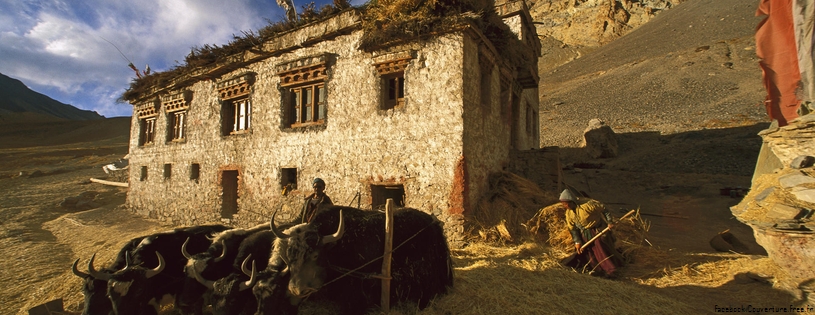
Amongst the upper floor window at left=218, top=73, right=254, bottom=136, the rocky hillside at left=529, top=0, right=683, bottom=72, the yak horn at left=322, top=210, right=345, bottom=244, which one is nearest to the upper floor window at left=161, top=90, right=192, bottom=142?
the upper floor window at left=218, top=73, right=254, bottom=136

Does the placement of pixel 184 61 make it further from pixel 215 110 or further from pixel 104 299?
pixel 104 299

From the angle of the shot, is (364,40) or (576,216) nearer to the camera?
(576,216)

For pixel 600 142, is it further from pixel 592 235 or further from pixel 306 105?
pixel 306 105

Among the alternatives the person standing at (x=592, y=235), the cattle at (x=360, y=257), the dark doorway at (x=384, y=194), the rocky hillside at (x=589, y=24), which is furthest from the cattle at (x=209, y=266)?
the rocky hillside at (x=589, y=24)

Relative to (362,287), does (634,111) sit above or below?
above

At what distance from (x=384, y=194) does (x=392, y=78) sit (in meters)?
2.81

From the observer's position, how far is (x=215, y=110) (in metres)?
11.1

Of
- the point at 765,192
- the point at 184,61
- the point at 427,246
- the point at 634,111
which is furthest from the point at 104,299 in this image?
the point at 634,111

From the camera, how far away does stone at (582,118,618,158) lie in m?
19.1

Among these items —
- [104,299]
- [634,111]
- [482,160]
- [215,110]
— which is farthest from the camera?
[634,111]

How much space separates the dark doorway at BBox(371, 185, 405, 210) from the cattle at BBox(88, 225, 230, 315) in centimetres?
331

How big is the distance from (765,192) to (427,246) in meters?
5.01

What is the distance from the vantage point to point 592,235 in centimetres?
588

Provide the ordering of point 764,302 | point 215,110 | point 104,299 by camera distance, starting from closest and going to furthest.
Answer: point 104,299 < point 764,302 < point 215,110
